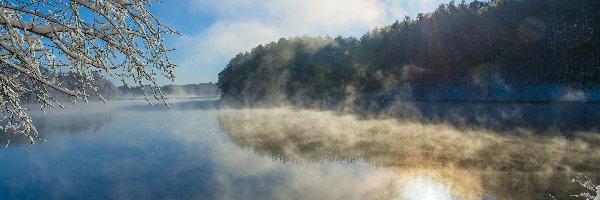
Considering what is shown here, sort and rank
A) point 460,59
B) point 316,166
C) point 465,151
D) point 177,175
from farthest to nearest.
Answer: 1. point 460,59
2. point 465,151
3. point 316,166
4. point 177,175

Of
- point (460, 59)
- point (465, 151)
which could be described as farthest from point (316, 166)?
point (460, 59)

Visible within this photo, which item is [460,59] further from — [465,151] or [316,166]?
[316,166]

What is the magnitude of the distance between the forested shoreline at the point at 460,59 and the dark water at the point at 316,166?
1140 inches

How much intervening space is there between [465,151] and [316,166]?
24.1ft

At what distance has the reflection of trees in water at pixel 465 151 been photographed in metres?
12.6

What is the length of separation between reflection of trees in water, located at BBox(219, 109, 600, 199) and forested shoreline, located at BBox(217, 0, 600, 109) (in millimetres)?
29242

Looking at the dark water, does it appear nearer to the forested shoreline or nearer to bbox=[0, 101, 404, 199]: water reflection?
bbox=[0, 101, 404, 199]: water reflection

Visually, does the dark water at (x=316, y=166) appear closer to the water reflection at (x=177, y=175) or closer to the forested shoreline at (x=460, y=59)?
the water reflection at (x=177, y=175)

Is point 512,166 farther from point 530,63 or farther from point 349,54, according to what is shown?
point 349,54

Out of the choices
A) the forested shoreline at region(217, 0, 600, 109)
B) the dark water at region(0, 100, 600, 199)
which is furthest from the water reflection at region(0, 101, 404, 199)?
the forested shoreline at region(217, 0, 600, 109)

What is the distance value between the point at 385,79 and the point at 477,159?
6110 centimetres

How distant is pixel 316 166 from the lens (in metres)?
16.4

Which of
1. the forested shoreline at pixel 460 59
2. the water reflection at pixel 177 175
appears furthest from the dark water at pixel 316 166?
the forested shoreline at pixel 460 59

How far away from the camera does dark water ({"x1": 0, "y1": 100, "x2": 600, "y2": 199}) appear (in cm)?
1257
